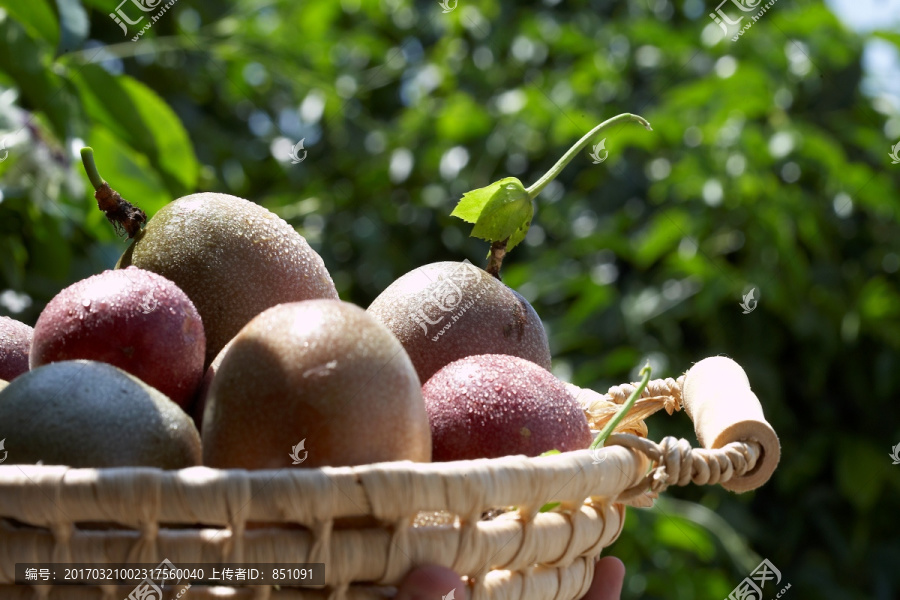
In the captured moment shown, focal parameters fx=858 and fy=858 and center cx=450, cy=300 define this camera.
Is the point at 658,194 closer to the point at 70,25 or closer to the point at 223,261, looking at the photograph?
the point at 70,25

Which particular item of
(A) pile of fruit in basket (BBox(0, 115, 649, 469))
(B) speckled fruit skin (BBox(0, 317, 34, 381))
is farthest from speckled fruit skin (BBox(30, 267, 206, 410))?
(B) speckled fruit skin (BBox(0, 317, 34, 381))

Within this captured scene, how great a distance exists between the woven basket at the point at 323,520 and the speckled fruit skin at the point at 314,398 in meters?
0.06

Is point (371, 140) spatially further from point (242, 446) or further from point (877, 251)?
point (242, 446)

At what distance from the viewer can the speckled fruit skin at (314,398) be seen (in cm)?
68

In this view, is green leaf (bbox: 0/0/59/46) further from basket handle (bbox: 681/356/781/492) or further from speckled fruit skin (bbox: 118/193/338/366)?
basket handle (bbox: 681/356/781/492)

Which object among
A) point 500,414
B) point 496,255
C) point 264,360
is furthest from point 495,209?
point 264,360

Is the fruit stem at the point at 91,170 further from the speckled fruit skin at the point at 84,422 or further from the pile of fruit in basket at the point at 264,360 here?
the speckled fruit skin at the point at 84,422

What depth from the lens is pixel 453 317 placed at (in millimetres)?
950

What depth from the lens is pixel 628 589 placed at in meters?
2.02

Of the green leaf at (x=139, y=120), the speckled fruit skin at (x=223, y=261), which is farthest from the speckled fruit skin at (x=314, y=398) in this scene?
the green leaf at (x=139, y=120)

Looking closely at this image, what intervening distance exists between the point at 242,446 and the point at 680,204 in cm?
186

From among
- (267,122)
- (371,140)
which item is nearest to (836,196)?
(371,140)

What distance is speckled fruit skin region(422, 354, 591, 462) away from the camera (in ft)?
2.63

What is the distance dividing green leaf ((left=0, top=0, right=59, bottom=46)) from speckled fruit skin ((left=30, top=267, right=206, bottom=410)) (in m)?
0.84
